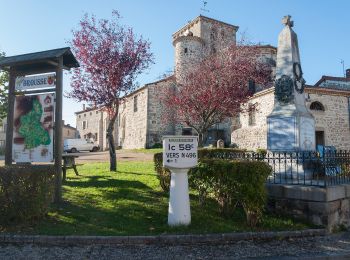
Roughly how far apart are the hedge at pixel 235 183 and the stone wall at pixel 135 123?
24.0 m

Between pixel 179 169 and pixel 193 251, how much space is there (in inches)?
59.4

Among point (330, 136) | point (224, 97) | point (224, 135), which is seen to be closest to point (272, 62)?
point (224, 135)

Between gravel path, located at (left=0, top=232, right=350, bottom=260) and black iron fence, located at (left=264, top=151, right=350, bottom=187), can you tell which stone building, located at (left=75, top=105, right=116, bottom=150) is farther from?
gravel path, located at (left=0, top=232, right=350, bottom=260)

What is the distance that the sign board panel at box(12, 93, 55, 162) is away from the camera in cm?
735

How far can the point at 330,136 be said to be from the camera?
939 inches

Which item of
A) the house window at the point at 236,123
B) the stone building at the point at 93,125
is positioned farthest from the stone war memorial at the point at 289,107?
the stone building at the point at 93,125

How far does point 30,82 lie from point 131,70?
16.3 ft

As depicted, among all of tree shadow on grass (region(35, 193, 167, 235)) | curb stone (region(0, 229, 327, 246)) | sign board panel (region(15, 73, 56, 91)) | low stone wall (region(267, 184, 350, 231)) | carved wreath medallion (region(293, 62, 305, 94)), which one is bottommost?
curb stone (region(0, 229, 327, 246))

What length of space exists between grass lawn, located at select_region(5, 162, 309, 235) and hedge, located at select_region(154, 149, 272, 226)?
27 cm

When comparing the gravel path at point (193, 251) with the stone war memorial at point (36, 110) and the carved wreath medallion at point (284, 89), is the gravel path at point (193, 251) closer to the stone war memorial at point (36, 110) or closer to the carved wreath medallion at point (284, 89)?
the stone war memorial at point (36, 110)

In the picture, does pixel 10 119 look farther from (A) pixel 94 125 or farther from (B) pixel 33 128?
(A) pixel 94 125

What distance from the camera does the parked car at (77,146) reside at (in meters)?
35.1

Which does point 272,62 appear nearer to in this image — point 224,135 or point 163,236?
point 224,135

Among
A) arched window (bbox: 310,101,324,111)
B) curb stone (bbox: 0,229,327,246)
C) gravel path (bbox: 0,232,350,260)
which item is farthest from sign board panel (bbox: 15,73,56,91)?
arched window (bbox: 310,101,324,111)
